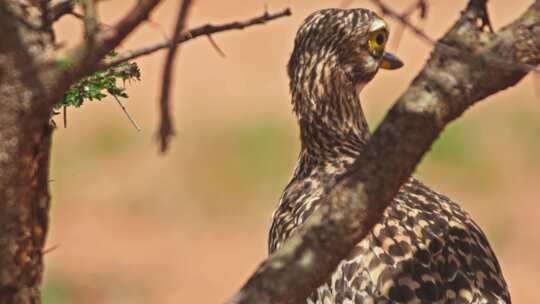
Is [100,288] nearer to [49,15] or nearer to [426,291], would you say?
[426,291]

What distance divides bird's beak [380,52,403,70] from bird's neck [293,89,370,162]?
16 centimetres

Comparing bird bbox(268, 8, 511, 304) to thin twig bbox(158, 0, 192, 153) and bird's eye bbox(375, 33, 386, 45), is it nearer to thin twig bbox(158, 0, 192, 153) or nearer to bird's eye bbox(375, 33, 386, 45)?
bird's eye bbox(375, 33, 386, 45)

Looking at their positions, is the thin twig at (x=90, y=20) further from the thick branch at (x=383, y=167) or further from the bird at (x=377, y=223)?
the bird at (x=377, y=223)

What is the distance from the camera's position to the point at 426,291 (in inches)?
157

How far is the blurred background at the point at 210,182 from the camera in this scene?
10141mm

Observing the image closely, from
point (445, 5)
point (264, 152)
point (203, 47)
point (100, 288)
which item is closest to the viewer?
point (100, 288)

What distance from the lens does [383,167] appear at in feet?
8.96

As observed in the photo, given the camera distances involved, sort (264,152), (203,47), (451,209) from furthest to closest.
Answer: (203,47)
(264,152)
(451,209)

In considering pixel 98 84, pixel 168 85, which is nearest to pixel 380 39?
pixel 98 84

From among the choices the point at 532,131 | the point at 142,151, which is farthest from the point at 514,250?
the point at 142,151

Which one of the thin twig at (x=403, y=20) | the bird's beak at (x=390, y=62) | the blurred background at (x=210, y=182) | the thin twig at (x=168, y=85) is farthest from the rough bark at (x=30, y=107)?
the blurred background at (x=210, y=182)

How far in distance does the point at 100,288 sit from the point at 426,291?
5986 mm

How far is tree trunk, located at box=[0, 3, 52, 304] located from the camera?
8.42ft

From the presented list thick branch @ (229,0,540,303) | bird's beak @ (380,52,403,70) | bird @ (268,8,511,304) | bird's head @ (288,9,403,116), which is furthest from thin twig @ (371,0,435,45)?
bird's beak @ (380,52,403,70)
